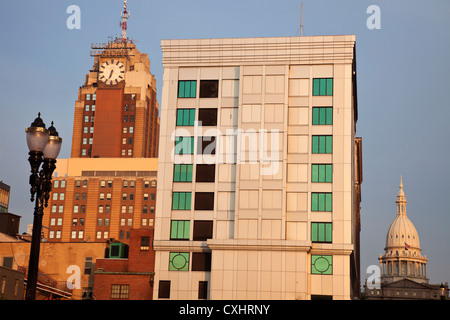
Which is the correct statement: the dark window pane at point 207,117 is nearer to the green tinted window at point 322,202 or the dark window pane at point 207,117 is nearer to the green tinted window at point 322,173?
the green tinted window at point 322,173

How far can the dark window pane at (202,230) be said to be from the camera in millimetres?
77688

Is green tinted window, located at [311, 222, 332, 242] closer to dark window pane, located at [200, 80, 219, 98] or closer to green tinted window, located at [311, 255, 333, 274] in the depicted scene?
green tinted window, located at [311, 255, 333, 274]

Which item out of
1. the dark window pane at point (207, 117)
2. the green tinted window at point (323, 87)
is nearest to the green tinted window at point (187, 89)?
the dark window pane at point (207, 117)

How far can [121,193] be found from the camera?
17625 cm

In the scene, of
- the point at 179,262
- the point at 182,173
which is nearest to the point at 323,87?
the point at 182,173

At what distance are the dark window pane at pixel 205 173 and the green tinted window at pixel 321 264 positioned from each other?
575 inches

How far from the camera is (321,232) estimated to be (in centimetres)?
7556

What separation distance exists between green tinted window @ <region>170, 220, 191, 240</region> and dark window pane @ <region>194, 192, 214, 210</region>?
221cm

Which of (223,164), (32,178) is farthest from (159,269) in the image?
(32,178)

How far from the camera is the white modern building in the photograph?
2928 inches

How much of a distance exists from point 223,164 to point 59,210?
110 meters

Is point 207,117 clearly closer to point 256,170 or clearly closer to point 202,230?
point 256,170

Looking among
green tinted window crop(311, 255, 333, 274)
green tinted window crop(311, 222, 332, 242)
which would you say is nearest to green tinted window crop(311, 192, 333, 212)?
green tinted window crop(311, 222, 332, 242)
